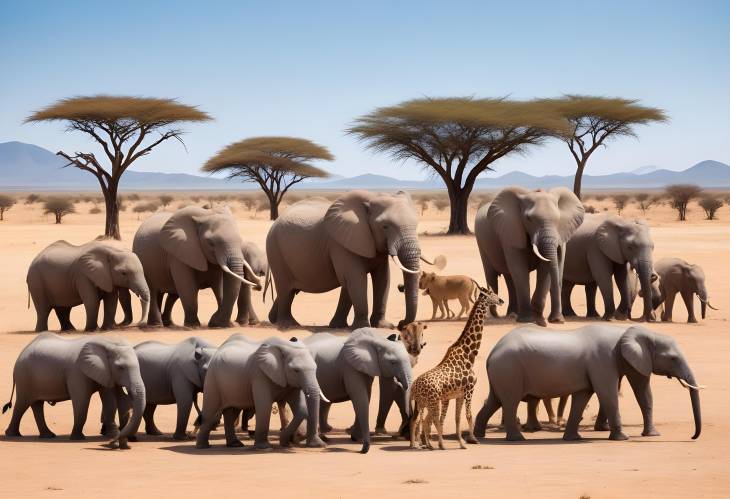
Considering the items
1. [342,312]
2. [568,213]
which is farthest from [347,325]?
[568,213]

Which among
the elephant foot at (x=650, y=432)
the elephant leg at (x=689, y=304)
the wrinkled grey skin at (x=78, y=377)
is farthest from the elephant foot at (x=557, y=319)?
the wrinkled grey skin at (x=78, y=377)

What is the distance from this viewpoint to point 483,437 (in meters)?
13.2

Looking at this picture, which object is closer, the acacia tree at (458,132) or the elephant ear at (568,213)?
the elephant ear at (568,213)

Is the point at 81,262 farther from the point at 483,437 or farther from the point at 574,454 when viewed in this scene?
the point at 574,454

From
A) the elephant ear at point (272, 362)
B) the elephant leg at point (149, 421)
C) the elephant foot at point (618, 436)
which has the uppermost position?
the elephant ear at point (272, 362)

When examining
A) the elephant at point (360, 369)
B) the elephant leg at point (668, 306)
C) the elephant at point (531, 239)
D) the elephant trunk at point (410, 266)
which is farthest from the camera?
the elephant leg at point (668, 306)

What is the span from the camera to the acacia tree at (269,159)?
63.3 m

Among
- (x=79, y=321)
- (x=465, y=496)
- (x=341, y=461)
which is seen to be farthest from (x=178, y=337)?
(x=465, y=496)

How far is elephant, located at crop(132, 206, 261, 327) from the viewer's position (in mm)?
21531

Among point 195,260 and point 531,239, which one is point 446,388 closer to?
point 195,260

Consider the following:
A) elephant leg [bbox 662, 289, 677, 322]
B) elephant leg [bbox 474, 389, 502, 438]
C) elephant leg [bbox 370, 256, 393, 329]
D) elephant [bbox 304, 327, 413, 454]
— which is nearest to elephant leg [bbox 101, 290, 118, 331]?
elephant leg [bbox 370, 256, 393, 329]

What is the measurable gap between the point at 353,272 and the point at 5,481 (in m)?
11.0

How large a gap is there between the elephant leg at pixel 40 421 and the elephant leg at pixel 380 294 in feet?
26.6

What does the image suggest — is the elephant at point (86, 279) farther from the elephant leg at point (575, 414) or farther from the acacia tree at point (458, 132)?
the acacia tree at point (458, 132)
